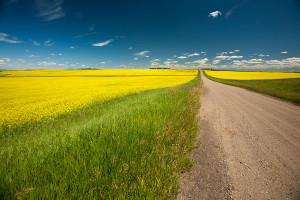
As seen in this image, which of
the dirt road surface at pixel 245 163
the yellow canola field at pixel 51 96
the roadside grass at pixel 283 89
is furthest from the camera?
the roadside grass at pixel 283 89

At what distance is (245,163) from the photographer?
9.07ft

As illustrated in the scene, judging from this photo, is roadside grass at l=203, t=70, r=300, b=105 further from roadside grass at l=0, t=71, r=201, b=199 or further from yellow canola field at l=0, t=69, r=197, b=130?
roadside grass at l=0, t=71, r=201, b=199

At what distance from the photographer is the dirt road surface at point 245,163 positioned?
2.07 m

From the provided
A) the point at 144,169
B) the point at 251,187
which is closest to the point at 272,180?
the point at 251,187

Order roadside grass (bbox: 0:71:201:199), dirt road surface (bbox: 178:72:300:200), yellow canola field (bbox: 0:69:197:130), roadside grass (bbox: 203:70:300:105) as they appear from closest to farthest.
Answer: roadside grass (bbox: 0:71:201:199) → dirt road surface (bbox: 178:72:300:200) → yellow canola field (bbox: 0:69:197:130) → roadside grass (bbox: 203:70:300:105)


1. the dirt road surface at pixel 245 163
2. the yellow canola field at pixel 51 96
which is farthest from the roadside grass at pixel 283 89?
the yellow canola field at pixel 51 96

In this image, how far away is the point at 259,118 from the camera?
550cm

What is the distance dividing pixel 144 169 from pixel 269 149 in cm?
367

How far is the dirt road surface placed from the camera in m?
2.07

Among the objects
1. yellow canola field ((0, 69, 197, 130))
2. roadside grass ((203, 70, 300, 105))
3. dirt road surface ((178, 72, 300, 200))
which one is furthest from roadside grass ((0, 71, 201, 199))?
roadside grass ((203, 70, 300, 105))

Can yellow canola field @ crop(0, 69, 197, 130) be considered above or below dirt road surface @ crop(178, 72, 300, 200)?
above

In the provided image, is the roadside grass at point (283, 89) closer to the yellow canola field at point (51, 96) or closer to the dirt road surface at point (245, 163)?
the dirt road surface at point (245, 163)

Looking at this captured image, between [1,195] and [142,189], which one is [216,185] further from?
[1,195]

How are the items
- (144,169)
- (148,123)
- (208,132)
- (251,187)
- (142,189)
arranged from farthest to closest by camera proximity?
(208,132), (148,123), (251,187), (144,169), (142,189)
